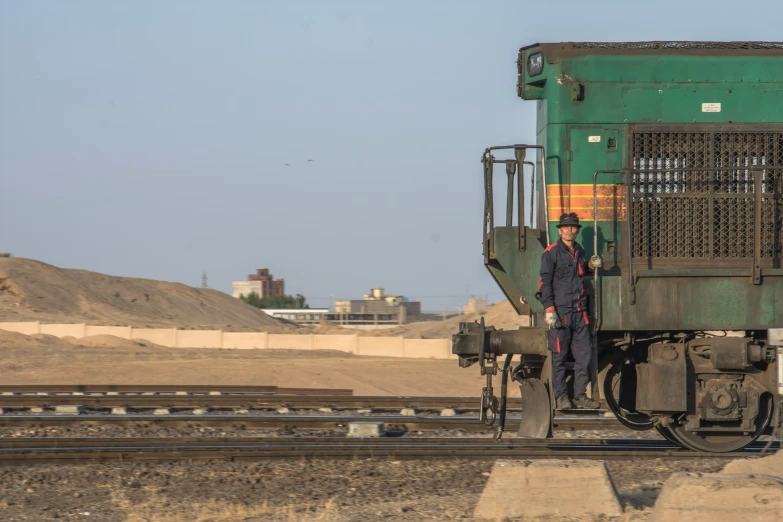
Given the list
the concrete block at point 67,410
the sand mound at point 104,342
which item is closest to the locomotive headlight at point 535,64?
the concrete block at point 67,410

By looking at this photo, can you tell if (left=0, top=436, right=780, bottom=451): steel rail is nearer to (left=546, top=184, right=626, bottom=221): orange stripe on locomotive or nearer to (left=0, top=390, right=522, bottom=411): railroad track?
(left=546, top=184, right=626, bottom=221): orange stripe on locomotive

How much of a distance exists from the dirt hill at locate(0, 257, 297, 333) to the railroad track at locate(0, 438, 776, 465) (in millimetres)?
33651

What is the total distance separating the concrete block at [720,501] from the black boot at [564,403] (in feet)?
7.08

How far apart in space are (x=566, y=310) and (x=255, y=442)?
12.5ft

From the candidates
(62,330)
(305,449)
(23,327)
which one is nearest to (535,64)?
(305,449)

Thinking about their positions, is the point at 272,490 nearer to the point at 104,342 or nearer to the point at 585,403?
the point at 585,403

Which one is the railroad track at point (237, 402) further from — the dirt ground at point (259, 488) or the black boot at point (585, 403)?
the black boot at point (585, 403)

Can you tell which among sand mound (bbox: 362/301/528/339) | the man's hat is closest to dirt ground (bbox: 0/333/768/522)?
the man's hat

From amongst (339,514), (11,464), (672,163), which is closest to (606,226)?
(672,163)

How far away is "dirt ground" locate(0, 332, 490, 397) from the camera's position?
21969 millimetres

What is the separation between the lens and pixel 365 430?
35.1 feet

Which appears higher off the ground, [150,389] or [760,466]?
[760,466]

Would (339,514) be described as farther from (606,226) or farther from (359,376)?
(359,376)

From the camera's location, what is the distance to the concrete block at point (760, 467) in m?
6.91
